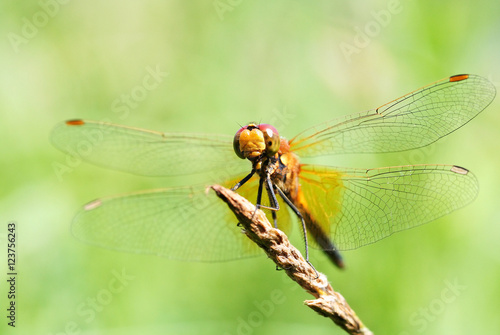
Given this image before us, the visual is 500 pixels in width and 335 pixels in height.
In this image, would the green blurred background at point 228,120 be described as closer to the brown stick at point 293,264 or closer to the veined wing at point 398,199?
the veined wing at point 398,199

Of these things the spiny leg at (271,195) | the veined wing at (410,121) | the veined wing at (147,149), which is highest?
the veined wing at (147,149)

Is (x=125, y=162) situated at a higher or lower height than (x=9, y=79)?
lower

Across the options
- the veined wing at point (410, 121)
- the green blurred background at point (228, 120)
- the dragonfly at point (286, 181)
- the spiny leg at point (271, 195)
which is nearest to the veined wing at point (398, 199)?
the dragonfly at point (286, 181)

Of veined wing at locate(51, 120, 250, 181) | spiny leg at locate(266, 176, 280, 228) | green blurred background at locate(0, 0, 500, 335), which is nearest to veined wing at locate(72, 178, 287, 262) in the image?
veined wing at locate(51, 120, 250, 181)

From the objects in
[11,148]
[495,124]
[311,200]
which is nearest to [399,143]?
[311,200]

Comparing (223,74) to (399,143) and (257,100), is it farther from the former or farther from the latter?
(399,143)

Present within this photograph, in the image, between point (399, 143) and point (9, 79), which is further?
point (9, 79)

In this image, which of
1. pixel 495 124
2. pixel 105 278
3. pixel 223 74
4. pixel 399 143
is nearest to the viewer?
pixel 399 143

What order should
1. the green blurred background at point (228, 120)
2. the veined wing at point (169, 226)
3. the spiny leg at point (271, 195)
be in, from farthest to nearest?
the green blurred background at point (228, 120) < the veined wing at point (169, 226) < the spiny leg at point (271, 195)
